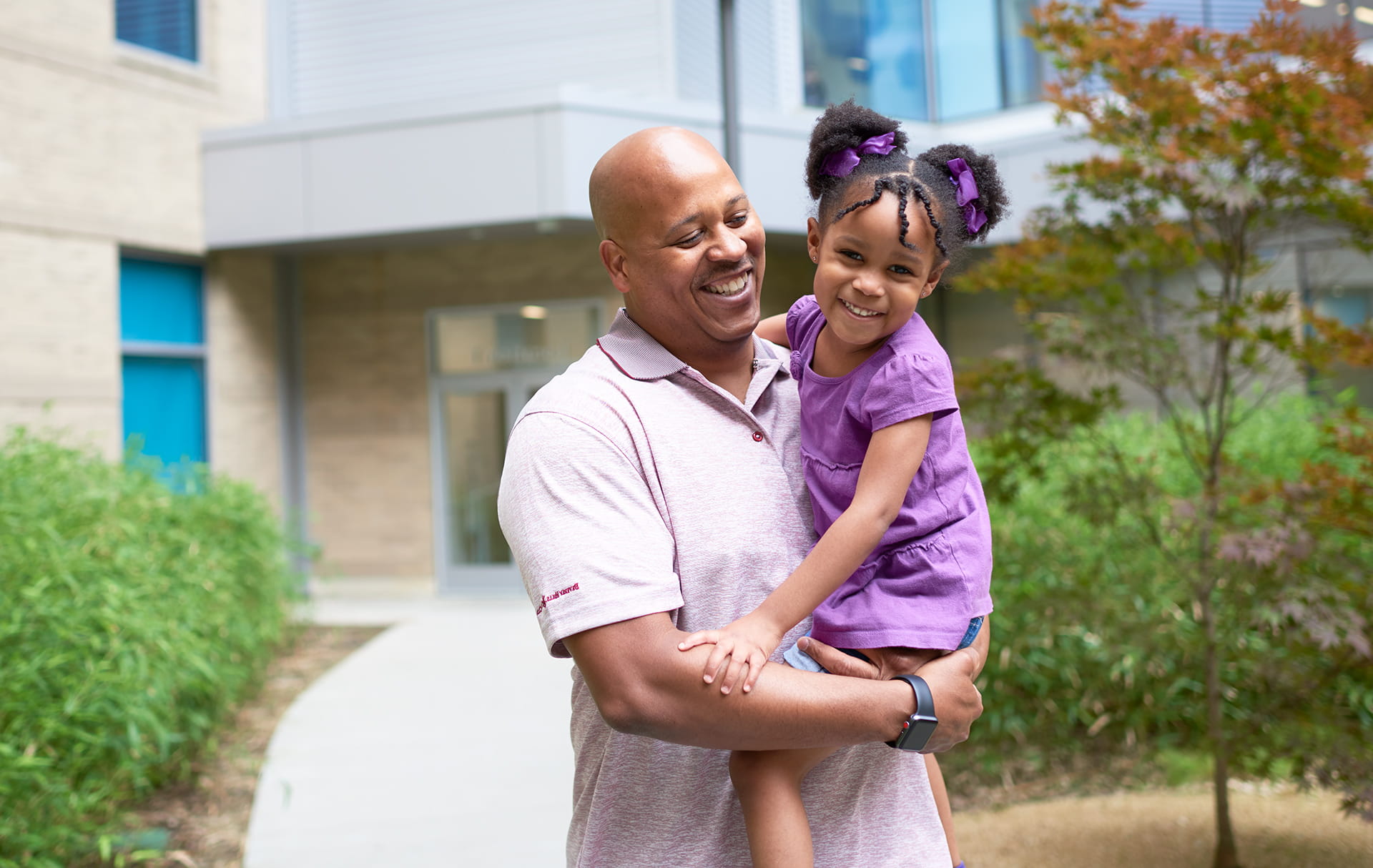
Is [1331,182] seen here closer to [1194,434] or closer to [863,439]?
[1194,434]

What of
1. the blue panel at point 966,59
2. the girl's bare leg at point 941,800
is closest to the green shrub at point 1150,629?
the girl's bare leg at point 941,800

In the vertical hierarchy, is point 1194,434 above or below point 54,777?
above

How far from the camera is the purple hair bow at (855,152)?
1.94m

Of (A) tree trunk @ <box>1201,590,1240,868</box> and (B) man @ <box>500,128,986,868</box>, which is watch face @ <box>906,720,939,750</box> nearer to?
(B) man @ <box>500,128,986,868</box>

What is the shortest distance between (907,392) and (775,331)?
520mm

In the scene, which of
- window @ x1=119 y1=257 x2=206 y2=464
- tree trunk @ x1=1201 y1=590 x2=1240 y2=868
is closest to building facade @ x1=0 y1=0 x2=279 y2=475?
window @ x1=119 y1=257 x2=206 y2=464

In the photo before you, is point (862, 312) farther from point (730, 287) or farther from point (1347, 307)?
point (1347, 307)

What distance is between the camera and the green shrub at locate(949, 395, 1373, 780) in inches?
172

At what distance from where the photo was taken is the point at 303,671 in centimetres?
906

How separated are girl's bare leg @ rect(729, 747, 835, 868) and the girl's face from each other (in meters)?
0.67

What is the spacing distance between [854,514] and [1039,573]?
502cm

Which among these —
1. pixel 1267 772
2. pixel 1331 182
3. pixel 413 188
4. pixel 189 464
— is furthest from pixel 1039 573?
pixel 189 464

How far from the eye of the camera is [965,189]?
6.39ft

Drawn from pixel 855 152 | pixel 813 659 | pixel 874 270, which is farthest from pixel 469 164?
pixel 813 659
